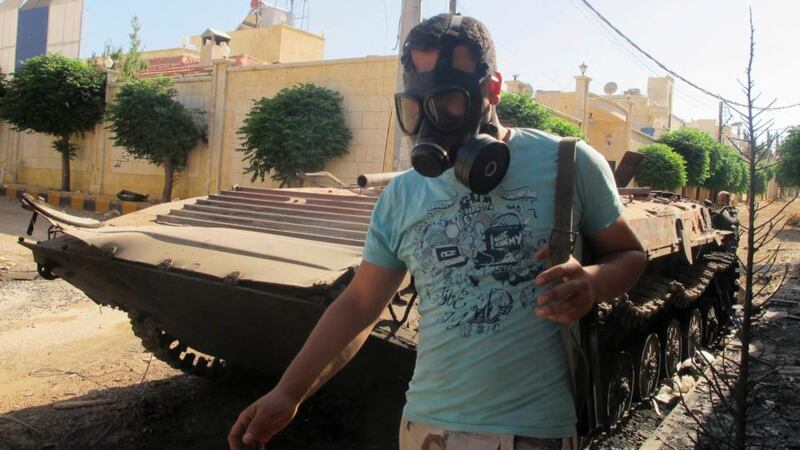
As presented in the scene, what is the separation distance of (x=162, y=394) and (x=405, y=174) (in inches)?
151

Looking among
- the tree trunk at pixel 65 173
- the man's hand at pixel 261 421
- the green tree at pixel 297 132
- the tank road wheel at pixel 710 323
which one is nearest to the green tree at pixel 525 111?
the green tree at pixel 297 132

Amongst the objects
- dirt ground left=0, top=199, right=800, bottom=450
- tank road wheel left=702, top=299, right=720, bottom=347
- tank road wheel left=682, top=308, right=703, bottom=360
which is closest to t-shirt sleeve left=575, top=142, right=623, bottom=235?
dirt ground left=0, top=199, right=800, bottom=450

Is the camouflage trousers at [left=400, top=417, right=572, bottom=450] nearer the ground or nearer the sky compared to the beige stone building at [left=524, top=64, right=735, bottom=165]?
nearer the ground

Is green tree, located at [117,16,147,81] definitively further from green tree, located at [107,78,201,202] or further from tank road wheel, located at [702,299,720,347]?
tank road wheel, located at [702,299,720,347]

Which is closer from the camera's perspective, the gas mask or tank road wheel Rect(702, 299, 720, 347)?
the gas mask

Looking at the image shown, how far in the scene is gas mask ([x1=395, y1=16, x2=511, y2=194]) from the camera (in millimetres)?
1489

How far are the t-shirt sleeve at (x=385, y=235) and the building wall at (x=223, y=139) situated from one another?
827 centimetres

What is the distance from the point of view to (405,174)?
179 cm

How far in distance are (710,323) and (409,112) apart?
6.30 meters

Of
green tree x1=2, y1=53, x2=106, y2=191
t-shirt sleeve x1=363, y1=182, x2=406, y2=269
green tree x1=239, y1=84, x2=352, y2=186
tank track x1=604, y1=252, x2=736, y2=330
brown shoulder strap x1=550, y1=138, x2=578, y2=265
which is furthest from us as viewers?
green tree x1=2, y1=53, x2=106, y2=191

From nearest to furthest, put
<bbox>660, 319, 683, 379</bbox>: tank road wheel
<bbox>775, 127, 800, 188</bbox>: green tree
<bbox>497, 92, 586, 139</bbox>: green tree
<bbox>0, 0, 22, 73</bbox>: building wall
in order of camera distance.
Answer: <bbox>660, 319, 683, 379</bbox>: tank road wheel < <bbox>497, 92, 586, 139</bbox>: green tree < <bbox>775, 127, 800, 188</bbox>: green tree < <bbox>0, 0, 22, 73</bbox>: building wall

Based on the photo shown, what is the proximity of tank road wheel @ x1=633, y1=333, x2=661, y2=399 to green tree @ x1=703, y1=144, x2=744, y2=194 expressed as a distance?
893 inches

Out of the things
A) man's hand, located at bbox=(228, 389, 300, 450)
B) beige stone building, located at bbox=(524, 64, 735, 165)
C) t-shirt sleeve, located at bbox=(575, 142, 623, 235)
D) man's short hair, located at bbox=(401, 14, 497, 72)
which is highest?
beige stone building, located at bbox=(524, 64, 735, 165)

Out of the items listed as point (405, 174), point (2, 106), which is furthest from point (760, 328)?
point (2, 106)
